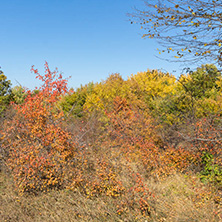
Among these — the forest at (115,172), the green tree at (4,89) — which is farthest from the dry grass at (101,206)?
the green tree at (4,89)

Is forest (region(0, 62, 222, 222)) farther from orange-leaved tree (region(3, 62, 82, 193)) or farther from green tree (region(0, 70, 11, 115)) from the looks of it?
green tree (region(0, 70, 11, 115))

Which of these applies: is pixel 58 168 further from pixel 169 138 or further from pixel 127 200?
pixel 169 138

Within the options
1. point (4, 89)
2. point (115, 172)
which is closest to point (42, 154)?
point (115, 172)

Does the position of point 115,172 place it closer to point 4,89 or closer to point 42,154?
point 42,154

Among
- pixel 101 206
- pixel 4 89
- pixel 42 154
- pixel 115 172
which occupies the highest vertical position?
pixel 4 89

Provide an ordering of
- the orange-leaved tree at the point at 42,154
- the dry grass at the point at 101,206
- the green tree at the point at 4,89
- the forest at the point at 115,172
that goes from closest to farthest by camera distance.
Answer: the dry grass at the point at 101,206 → the forest at the point at 115,172 → the orange-leaved tree at the point at 42,154 → the green tree at the point at 4,89

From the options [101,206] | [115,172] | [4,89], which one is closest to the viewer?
[101,206]

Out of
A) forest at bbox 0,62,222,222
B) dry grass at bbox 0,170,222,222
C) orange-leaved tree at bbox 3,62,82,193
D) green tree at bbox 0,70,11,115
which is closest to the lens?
dry grass at bbox 0,170,222,222

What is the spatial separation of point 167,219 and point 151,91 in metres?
10.1

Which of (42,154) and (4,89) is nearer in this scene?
(42,154)

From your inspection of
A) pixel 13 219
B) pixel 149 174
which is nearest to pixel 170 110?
pixel 149 174

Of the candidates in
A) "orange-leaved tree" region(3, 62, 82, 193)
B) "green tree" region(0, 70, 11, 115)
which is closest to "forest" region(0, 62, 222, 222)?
"orange-leaved tree" region(3, 62, 82, 193)

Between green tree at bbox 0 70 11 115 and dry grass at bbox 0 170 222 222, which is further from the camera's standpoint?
green tree at bbox 0 70 11 115

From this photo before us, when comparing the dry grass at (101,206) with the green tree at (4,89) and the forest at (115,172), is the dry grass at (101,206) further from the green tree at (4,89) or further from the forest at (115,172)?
the green tree at (4,89)
